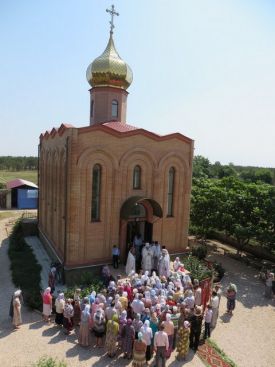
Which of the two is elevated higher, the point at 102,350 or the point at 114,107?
the point at 114,107

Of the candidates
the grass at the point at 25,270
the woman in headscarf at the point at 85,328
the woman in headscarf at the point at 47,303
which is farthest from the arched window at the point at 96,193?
the woman in headscarf at the point at 85,328

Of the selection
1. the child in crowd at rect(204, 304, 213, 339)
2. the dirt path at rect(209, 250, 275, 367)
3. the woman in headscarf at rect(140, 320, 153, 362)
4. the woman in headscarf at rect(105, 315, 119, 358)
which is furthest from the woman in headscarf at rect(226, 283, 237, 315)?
the woman in headscarf at rect(105, 315, 119, 358)

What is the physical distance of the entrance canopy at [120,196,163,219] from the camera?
16.3 m

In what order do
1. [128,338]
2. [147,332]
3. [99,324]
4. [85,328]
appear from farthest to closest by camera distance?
[85,328] < [99,324] < [128,338] < [147,332]

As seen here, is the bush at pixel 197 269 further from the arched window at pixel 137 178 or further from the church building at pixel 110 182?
the arched window at pixel 137 178

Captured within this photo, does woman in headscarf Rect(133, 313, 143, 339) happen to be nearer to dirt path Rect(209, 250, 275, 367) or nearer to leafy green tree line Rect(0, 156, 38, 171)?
dirt path Rect(209, 250, 275, 367)

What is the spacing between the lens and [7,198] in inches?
1455

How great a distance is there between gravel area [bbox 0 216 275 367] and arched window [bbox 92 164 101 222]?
5.30 m

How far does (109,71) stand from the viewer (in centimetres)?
2047

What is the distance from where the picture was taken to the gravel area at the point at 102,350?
10180mm

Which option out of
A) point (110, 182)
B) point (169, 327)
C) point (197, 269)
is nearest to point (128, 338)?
point (169, 327)

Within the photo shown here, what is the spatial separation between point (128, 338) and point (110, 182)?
8.19 m

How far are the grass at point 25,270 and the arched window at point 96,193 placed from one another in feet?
14.1

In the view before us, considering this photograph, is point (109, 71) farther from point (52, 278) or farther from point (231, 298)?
point (231, 298)
